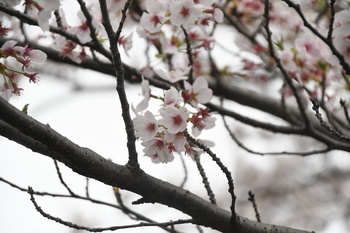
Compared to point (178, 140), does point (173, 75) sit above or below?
above

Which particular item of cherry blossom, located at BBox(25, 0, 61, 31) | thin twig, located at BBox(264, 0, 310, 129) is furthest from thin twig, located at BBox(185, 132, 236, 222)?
thin twig, located at BBox(264, 0, 310, 129)

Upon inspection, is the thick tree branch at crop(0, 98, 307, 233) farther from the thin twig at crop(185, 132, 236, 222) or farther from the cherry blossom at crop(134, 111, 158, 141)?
the cherry blossom at crop(134, 111, 158, 141)

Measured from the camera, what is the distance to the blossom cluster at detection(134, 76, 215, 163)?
4.69 feet

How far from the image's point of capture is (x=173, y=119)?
4.65 ft

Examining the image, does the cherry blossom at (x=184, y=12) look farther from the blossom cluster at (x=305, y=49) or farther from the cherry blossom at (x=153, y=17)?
the blossom cluster at (x=305, y=49)

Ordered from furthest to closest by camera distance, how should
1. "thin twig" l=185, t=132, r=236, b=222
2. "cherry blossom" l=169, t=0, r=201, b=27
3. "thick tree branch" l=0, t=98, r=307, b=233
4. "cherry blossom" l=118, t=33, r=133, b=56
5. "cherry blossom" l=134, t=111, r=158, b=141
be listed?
1. "cherry blossom" l=118, t=33, r=133, b=56
2. "cherry blossom" l=169, t=0, r=201, b=27
3. "cherry blossom" l=134, t=111, r=158, b=141
4. "thin twig" l=185, t=132, r=236, b=222
5. "thick tree branch" l=0, t=98, r=307, b=233

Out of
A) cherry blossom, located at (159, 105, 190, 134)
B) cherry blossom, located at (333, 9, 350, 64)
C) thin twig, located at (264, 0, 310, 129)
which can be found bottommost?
cherry blossom, located at (159, 105, 190, 134)

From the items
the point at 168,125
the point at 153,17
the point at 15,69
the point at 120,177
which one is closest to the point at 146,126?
the point at 168,125

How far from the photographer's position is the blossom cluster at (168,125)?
143 cm

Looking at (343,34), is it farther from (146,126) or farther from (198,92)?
(146,126)

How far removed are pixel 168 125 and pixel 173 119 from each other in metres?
0.03

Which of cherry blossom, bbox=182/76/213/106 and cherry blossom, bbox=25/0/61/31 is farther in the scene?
cherry blossom, bbox=182/76/213/106

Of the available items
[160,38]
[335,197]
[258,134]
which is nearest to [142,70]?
[160,38]

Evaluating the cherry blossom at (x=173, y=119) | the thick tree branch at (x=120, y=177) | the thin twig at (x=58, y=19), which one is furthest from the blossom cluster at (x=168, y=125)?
the thin twig at (x=58, y=19)
